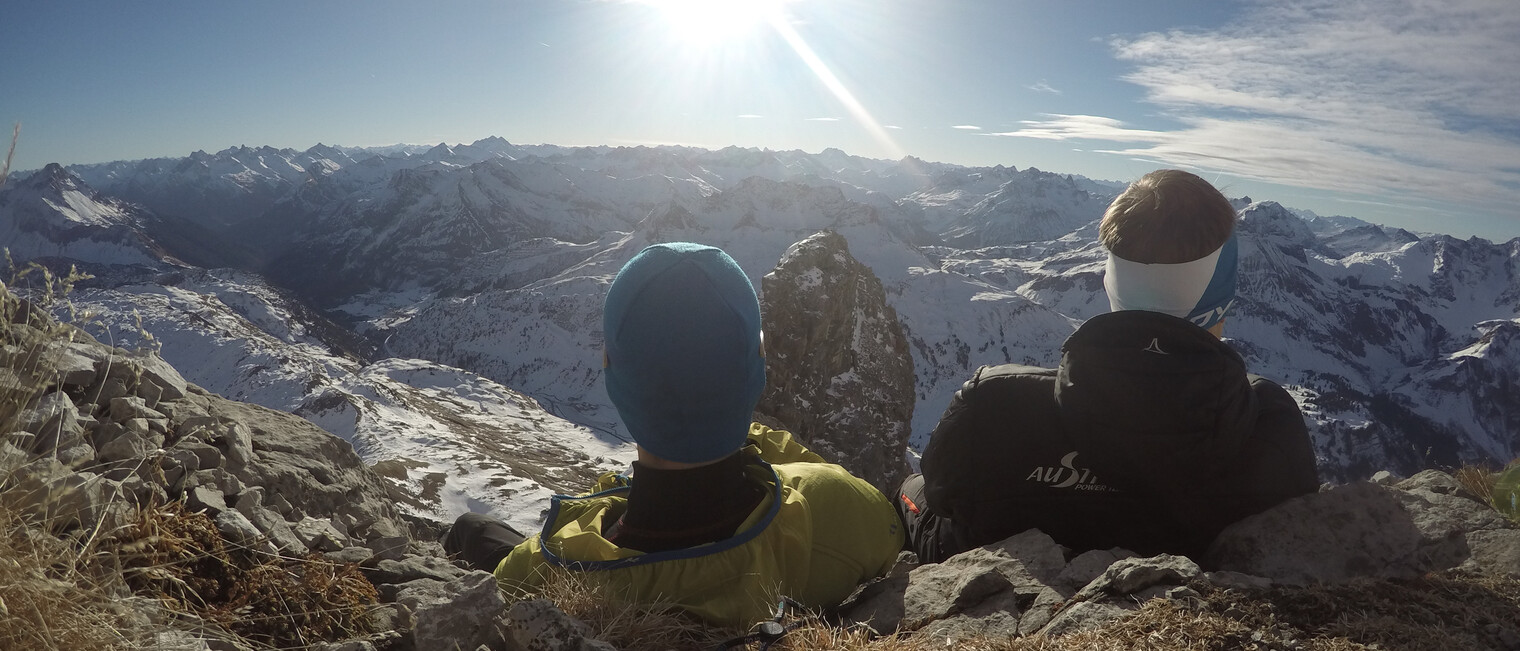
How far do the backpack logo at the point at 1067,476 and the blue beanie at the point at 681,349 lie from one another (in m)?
2.23

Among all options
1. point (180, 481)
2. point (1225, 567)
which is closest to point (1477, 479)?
point (1225, 567)

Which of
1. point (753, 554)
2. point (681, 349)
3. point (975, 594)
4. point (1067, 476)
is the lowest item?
point (975, 594)

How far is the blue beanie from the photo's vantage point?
3639mm

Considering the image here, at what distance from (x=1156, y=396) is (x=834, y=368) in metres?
39.4

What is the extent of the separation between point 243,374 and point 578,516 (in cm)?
18687

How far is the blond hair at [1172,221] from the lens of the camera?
4.20 m

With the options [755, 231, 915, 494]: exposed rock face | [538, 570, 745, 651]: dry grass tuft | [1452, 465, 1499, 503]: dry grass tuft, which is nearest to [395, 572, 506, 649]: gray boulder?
[538, 570, 745, 651]: dry grass tuft

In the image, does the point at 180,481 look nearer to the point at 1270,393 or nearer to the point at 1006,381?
the point at 1006,381

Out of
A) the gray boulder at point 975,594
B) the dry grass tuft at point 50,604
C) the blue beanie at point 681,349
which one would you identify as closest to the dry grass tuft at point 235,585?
the dry grass tuft at point 50,604

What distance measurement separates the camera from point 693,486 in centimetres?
394

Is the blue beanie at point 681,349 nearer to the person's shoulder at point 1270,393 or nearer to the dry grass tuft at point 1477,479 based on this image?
the person's shoulder at point 1270,393

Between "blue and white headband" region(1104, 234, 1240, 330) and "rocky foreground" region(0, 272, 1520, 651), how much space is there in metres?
1.32

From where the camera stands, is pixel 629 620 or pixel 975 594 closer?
pixel 629 620

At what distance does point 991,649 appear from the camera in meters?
3.13
